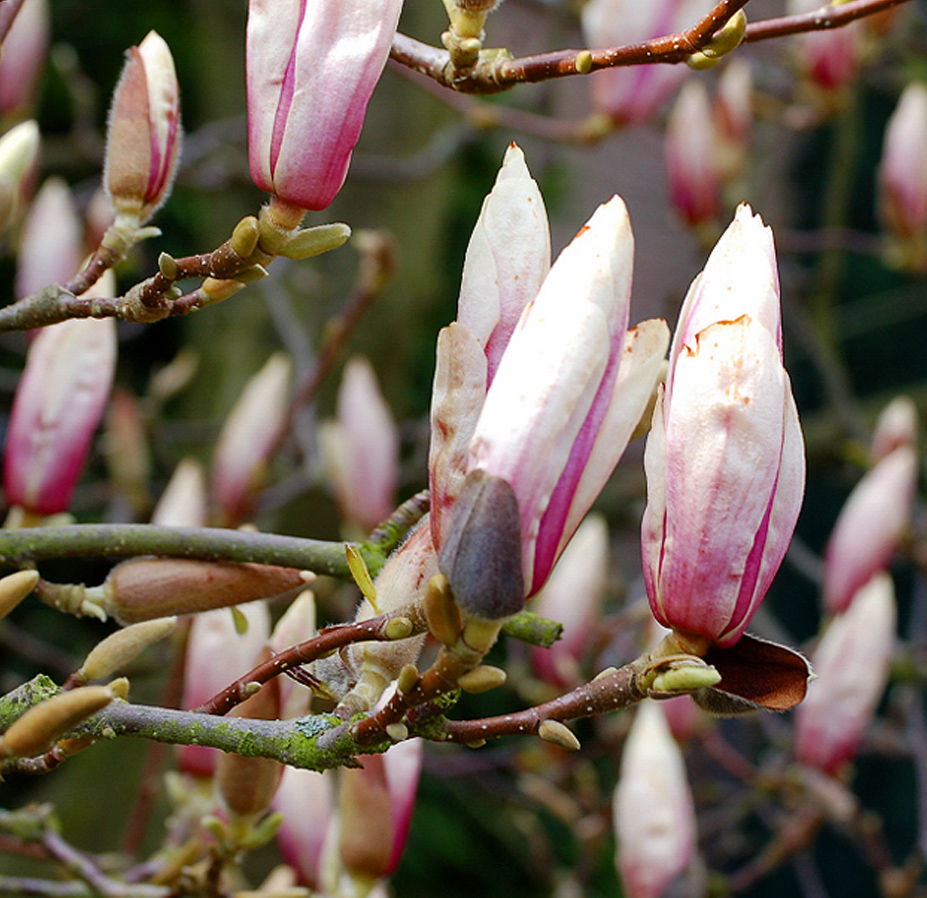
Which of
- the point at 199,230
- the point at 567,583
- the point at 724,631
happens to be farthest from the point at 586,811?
the point at 199,230

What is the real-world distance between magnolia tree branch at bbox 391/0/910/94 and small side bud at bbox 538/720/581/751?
279 millimetres

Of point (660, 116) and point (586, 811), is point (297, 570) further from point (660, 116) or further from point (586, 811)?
point (660, 116)

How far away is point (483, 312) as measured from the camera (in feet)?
1.32

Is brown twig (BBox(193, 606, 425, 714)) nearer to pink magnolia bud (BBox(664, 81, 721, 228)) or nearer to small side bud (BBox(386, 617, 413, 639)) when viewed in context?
small side bud (BBox(386, 617, 413, 639))

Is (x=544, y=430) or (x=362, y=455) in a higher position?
(x=544, y=430)

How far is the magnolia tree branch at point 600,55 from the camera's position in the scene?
1.52ft

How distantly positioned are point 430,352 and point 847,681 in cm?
170

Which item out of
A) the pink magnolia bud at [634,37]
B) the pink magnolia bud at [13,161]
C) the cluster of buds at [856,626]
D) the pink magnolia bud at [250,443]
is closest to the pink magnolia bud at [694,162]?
the pink magnolia bud at [634,37]

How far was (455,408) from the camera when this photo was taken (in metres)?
0.40

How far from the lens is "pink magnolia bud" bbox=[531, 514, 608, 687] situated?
1258 millimetres

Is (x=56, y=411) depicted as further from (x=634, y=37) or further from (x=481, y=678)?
(x=634, y=37)

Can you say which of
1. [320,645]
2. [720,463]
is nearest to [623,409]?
[720,463]

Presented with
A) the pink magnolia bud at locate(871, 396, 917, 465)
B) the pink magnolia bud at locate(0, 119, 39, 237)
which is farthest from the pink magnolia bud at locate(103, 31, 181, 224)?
the pink magnolia bud at locate(871, 396, 917, 465)

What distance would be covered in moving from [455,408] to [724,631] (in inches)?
5.1
